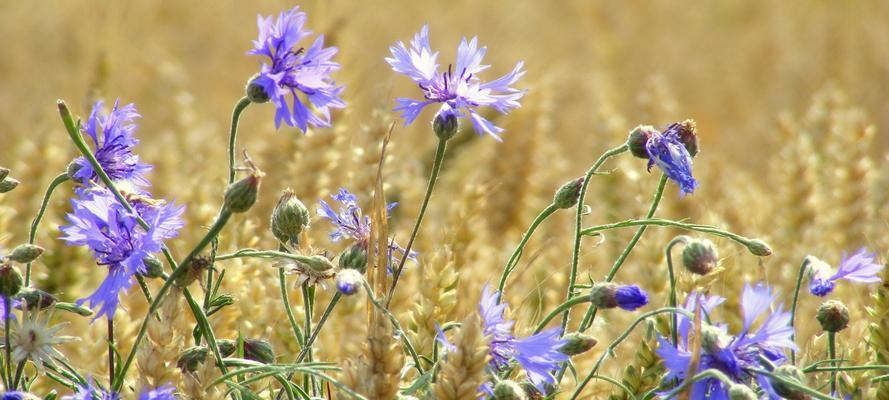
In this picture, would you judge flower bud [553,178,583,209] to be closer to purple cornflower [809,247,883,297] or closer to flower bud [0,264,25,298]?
purple cornflower [809,247,883,297]

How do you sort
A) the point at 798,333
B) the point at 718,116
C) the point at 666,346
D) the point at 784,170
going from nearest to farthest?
1. the point at 666,346
2. the point at 798,333
3. the point at 784,170
4. the point at 718,116

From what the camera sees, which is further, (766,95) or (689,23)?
(689,23)

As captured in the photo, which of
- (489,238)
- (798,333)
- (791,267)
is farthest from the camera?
(489,238)

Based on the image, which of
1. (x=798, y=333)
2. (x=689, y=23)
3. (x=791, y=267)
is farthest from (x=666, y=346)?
(x=689, y=23)

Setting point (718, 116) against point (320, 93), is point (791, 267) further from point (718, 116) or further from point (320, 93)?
point (718, 116)

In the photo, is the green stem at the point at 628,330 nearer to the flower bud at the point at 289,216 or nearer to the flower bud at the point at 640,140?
the flower bud at the point at 640,140

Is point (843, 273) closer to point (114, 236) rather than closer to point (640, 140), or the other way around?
point (640, 140)

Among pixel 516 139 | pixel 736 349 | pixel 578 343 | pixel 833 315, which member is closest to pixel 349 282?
pixel 578 343
